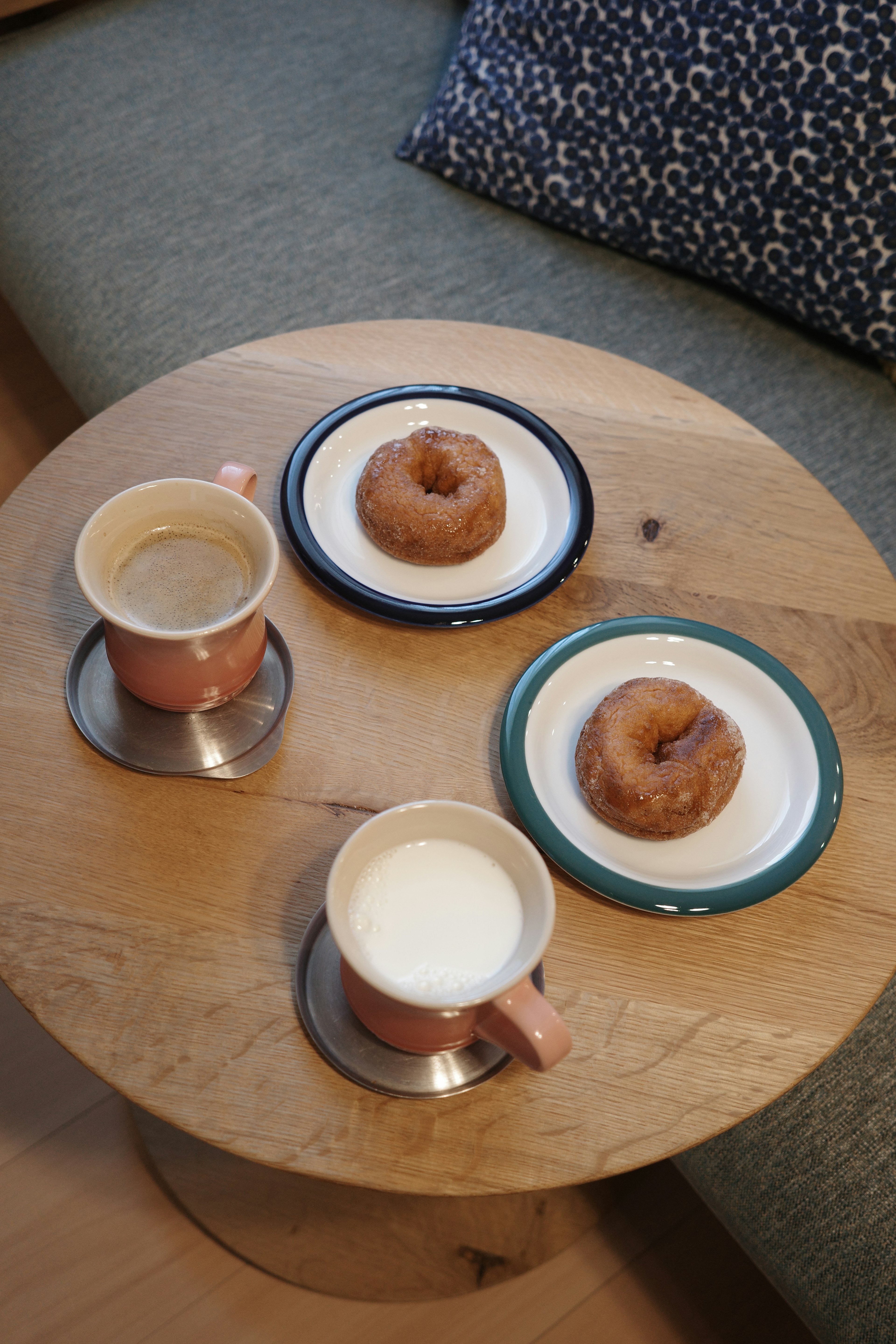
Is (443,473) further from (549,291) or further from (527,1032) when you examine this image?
(549,291)

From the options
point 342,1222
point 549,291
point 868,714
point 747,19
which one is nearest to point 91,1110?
point 342,1222

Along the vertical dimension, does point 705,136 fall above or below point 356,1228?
above

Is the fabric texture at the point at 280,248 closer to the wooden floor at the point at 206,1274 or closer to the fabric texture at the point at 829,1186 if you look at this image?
the fabric texture at the point at 829,1186

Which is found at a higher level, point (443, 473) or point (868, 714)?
point (443, 473)

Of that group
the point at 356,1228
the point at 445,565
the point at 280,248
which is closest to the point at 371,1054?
the point at 445,565

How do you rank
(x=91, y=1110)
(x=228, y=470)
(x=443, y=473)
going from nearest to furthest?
(x=228, y=470) < (x=443, y=473) < (x=91, y=1110)

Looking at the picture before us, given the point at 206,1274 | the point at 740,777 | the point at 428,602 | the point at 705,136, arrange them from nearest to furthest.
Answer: the point at 740,777 < the point at 428,602 < the point at 206,1274 < the point at 705,136

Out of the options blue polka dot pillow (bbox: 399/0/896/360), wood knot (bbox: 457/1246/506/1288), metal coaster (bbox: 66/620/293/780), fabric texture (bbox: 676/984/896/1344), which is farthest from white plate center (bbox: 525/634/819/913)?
blue polka dot pillow (bbox: 399/0/896/360)

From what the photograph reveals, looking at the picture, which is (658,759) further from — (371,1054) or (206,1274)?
(206,1274)
